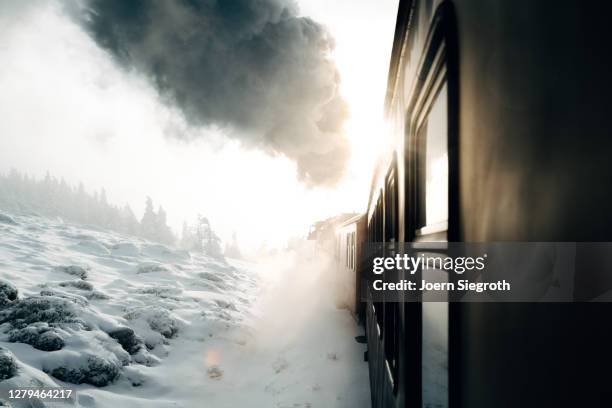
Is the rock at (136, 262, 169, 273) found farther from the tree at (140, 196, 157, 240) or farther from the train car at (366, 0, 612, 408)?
the tree at (140, 196, 157, 240)

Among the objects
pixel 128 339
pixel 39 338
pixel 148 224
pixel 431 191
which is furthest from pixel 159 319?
pixel 148 224

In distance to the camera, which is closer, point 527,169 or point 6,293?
point 527,169

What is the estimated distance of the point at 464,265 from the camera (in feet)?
3.81

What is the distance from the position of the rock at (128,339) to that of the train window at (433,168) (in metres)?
11.1

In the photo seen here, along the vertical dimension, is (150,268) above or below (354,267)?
→ below

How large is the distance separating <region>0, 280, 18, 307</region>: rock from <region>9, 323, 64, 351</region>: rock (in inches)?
76.7

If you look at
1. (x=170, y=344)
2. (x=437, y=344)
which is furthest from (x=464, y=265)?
(x=170, y=344)

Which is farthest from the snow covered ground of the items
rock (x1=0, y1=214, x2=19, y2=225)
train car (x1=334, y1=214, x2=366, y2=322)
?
rock (x1=0, y1=214, x2=19, y2=225)

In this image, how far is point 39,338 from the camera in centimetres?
859

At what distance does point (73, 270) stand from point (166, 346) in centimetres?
1028

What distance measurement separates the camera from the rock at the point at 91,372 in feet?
25.4

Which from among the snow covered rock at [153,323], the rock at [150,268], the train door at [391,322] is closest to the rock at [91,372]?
the snow covered rock at [153,323]

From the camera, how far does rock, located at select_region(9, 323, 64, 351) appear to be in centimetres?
847

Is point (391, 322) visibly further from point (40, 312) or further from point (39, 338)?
point (40, 312)
